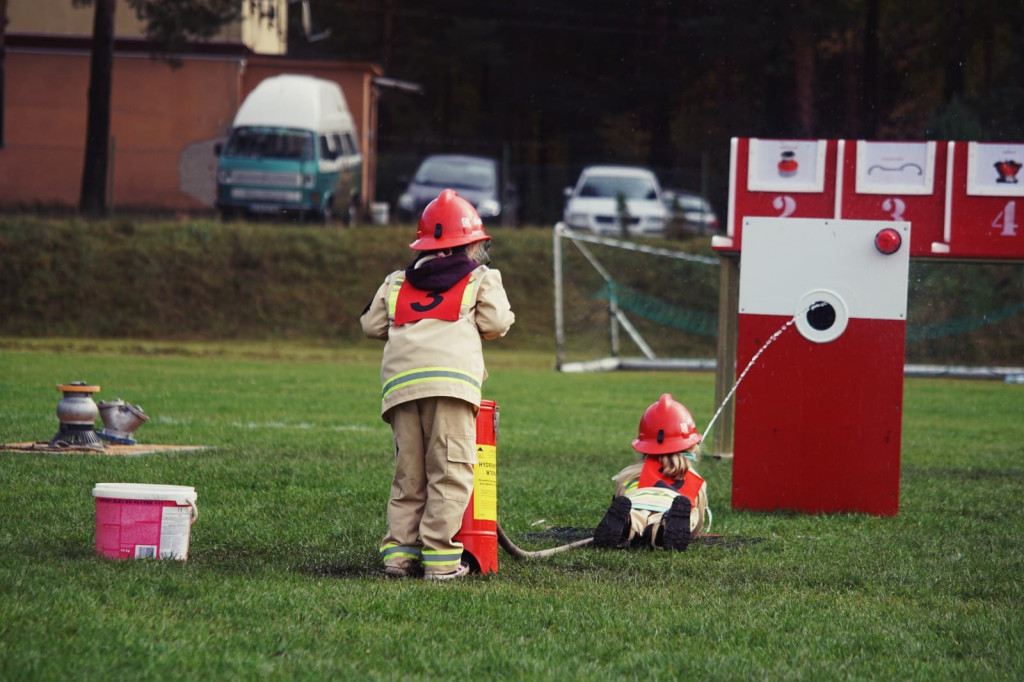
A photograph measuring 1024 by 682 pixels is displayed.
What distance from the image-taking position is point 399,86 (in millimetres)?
38000

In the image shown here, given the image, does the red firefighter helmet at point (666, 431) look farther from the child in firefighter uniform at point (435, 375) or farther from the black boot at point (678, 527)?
the child in firefighter uniform at point (435, 375)

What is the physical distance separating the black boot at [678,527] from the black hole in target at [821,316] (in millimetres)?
1929

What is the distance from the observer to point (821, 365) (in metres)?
7.80

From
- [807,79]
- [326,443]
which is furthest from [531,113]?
[326,443]

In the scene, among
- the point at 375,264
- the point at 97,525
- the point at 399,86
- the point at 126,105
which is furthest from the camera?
the point at 399,86

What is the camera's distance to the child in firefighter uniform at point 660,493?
6.38 meters

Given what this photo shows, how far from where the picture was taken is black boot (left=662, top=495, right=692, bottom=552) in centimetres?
636

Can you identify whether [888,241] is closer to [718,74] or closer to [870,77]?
[718,74]

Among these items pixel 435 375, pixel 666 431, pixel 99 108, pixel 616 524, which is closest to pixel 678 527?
pixel 616 524

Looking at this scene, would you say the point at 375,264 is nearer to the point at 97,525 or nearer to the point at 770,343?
the point at 770,343

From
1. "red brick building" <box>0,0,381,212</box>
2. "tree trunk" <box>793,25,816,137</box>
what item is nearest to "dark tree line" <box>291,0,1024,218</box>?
"tree trunk" <box>793,25,816,137</box>

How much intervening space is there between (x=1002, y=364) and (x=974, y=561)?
59.5 feet

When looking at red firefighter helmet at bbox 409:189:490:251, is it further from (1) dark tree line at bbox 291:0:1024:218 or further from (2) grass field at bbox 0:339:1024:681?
(1) dark tree line at bbox 291:0:1024:218

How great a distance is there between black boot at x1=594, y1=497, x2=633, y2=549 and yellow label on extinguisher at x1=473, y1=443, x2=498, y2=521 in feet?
2.64
